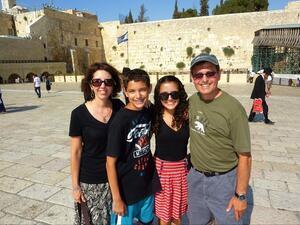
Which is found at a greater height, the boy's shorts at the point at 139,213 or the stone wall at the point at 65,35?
the stone wall at the point at 65,35

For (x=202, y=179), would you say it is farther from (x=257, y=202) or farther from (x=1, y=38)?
(x=1, y=38)

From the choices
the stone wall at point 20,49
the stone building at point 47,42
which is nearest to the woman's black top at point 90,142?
the stone building at point 47,42

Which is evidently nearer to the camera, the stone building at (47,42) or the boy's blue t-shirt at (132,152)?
the boy's blue t-shirt at (132,152)

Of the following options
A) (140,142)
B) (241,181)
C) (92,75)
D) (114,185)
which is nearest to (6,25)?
(92,75)

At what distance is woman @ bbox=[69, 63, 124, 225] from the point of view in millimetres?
1932

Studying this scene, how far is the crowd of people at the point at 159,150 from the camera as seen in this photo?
181cm

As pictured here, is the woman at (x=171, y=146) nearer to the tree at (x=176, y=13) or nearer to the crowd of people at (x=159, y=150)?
the crowd of people at (x=159, y=150)

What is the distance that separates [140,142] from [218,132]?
580mm

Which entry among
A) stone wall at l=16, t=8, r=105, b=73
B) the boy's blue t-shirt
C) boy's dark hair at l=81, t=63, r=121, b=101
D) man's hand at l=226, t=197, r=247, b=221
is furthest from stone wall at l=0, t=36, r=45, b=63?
man's hand at l=226, t=197, r=247, b=221

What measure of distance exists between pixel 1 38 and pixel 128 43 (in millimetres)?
17109

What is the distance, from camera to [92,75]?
2021 millimetres

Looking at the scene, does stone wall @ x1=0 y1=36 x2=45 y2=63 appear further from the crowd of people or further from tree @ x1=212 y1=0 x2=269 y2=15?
the crowd of people

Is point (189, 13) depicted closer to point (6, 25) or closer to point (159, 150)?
point (6, 25)

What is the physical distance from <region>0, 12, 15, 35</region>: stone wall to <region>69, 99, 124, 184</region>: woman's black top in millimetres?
40718
